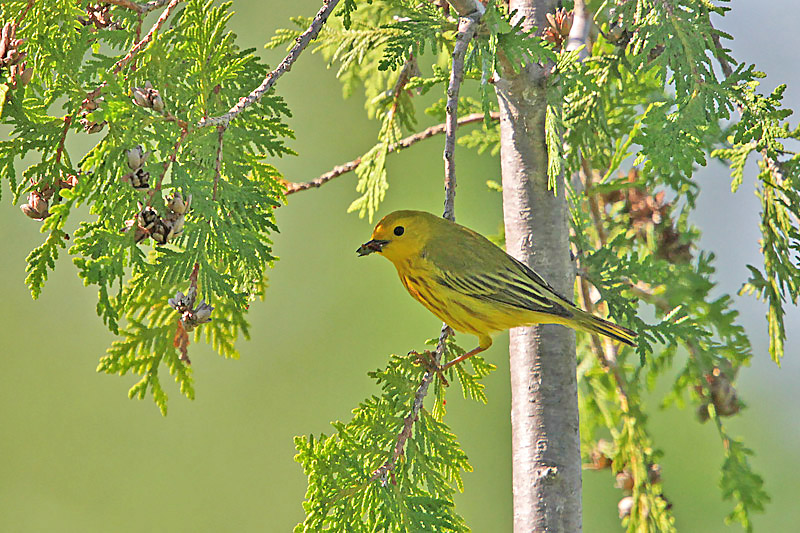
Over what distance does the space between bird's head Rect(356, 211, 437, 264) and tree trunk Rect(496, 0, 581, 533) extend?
0.12 m

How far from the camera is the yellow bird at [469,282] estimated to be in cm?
84

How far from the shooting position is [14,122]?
63 cm

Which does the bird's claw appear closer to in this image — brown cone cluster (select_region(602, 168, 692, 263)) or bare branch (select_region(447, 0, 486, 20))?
bare branch (select_region(447, 0, 486, 20))

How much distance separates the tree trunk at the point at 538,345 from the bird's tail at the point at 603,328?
0.03 meters

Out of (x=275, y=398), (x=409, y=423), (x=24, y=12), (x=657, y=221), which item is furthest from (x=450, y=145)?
(x=275, y=398)

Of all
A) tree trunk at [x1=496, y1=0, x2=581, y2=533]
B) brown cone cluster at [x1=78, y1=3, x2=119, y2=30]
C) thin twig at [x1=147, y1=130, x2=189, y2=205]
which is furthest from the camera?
tree trunk at [x1=496, y1=0, x2=581, y2=533]

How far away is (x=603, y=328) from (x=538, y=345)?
3.1 inches

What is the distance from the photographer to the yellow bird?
839 mm

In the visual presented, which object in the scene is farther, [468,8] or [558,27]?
[558,27]

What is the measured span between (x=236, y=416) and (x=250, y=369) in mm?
146

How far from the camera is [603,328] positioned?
867mm

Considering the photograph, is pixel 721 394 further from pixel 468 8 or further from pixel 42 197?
pixel 42 197

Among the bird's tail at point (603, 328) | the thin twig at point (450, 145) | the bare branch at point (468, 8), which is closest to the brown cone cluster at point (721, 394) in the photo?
the bird's tail at point (603, 328)

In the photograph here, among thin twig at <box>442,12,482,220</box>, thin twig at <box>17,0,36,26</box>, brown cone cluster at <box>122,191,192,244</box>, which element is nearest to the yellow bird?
thin twig at <box>442,12,482,220</box>
